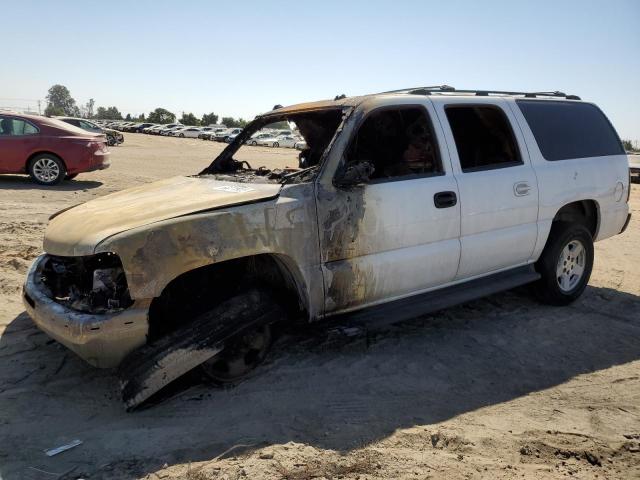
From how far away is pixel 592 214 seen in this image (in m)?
5.46

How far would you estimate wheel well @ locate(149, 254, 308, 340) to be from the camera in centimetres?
354

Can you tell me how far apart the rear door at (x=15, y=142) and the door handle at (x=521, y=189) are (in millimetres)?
10663

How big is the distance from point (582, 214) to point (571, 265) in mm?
545

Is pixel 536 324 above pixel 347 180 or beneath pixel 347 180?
beneath

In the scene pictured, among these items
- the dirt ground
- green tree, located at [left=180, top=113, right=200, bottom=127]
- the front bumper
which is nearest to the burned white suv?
the front bumper

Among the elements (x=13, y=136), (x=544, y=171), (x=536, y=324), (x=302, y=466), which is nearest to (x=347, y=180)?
(x=302, y=466)

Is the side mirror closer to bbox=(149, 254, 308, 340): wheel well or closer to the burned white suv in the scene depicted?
the burned white suv

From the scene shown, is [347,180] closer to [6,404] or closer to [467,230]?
[467,230]

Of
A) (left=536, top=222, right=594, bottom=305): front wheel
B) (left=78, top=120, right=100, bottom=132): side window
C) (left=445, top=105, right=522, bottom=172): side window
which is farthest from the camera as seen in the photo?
(left=78, top=120, right=100, bottom=132): side window

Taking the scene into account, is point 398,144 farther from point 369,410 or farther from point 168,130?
point 168,130

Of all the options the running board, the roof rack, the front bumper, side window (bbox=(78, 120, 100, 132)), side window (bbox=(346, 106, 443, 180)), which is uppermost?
side window (bbox=(78, 120, 100, 132))

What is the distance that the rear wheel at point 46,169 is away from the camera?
11.6 m

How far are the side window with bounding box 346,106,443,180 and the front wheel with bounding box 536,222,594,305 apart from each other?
66.1 inches

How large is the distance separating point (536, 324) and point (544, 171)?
140cm
